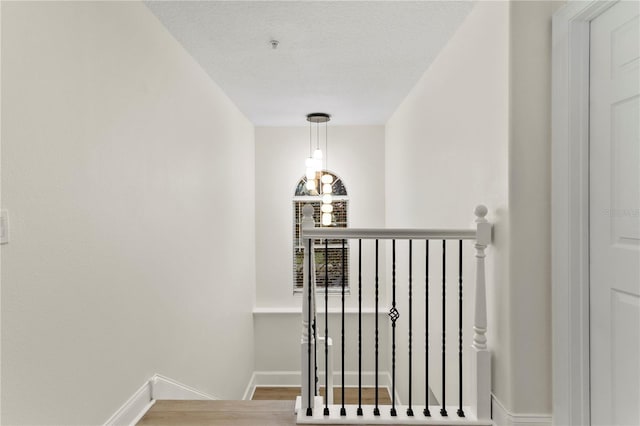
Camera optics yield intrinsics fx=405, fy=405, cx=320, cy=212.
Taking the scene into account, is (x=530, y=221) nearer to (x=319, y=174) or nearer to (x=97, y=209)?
(x=97, y=209)

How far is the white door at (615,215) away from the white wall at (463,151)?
1.11 feet

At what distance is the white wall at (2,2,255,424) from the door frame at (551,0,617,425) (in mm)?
1938

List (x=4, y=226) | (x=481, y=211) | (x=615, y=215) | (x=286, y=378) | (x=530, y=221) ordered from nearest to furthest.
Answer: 1. (x=4, y=226)
2. (x=615, y=215)
3. (x=530, y=221)
4. (x=481, y=211)
5. (x=286, y=378)

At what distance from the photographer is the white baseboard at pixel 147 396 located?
1904mm

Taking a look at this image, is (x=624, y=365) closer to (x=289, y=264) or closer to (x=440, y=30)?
(x=440, y=30)

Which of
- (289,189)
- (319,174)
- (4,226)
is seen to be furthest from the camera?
(289,189)

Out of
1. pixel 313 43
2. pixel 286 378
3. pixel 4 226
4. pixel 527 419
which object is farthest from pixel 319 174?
pixel 4 226

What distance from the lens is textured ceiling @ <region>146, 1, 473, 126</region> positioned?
2186mm

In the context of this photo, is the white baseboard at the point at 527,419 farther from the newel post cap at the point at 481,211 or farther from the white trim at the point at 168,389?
the white trim at the point at 168,389

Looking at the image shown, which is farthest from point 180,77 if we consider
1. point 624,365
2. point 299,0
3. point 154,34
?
point 624,365

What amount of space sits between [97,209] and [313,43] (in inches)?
65.5

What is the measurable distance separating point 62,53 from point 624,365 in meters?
2.35

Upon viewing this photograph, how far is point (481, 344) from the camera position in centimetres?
192

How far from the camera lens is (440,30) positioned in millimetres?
2451
